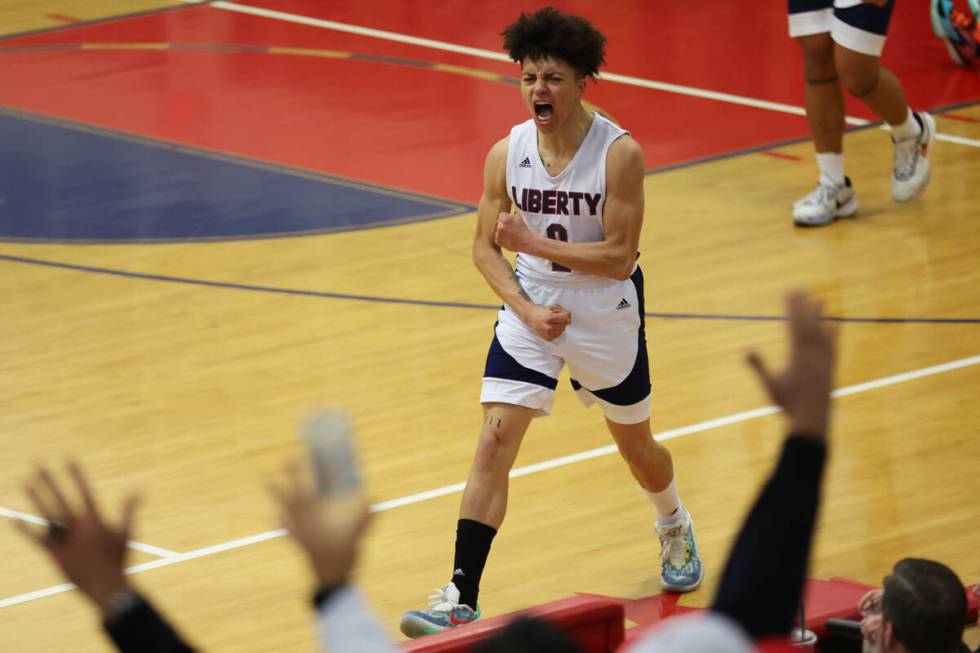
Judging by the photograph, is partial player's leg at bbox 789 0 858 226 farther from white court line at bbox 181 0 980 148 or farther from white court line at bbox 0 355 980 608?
white court line at bbox 0 355 980 608

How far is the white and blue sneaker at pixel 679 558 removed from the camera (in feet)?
20.7

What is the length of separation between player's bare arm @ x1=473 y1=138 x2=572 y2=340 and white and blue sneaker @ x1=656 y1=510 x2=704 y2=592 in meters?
0.90

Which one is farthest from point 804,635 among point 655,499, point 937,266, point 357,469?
point 937,266

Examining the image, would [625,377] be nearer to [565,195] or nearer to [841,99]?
[565,195]

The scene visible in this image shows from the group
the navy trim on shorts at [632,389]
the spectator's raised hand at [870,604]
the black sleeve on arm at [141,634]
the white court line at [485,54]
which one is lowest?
the white court line at [485,54]

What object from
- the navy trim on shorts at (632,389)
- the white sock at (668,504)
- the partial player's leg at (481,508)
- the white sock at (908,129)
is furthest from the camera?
the white sock at (908,129)

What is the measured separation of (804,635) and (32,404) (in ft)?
15.2

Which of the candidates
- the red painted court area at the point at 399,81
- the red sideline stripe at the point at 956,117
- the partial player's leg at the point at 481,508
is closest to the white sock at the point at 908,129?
the red painted court area at the point at 399,81

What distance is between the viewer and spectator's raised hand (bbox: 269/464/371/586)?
2.26 metres

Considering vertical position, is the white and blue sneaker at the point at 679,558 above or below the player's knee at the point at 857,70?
below

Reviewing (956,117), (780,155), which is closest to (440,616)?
(780,155)

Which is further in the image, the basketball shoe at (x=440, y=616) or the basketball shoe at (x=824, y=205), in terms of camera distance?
the basketball shoe at (x=824, y=205)

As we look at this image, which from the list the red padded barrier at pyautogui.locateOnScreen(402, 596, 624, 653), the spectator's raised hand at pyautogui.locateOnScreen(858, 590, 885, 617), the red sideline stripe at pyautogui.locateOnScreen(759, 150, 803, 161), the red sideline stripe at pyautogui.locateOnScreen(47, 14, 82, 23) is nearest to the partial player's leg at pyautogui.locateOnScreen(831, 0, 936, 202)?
the red sideline stripe at pyautogui.locateOnScreen(759, 150, 803, 161)

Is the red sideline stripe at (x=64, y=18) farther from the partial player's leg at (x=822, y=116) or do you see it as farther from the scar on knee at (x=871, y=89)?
the scar on knee at (x=871, y=89)
